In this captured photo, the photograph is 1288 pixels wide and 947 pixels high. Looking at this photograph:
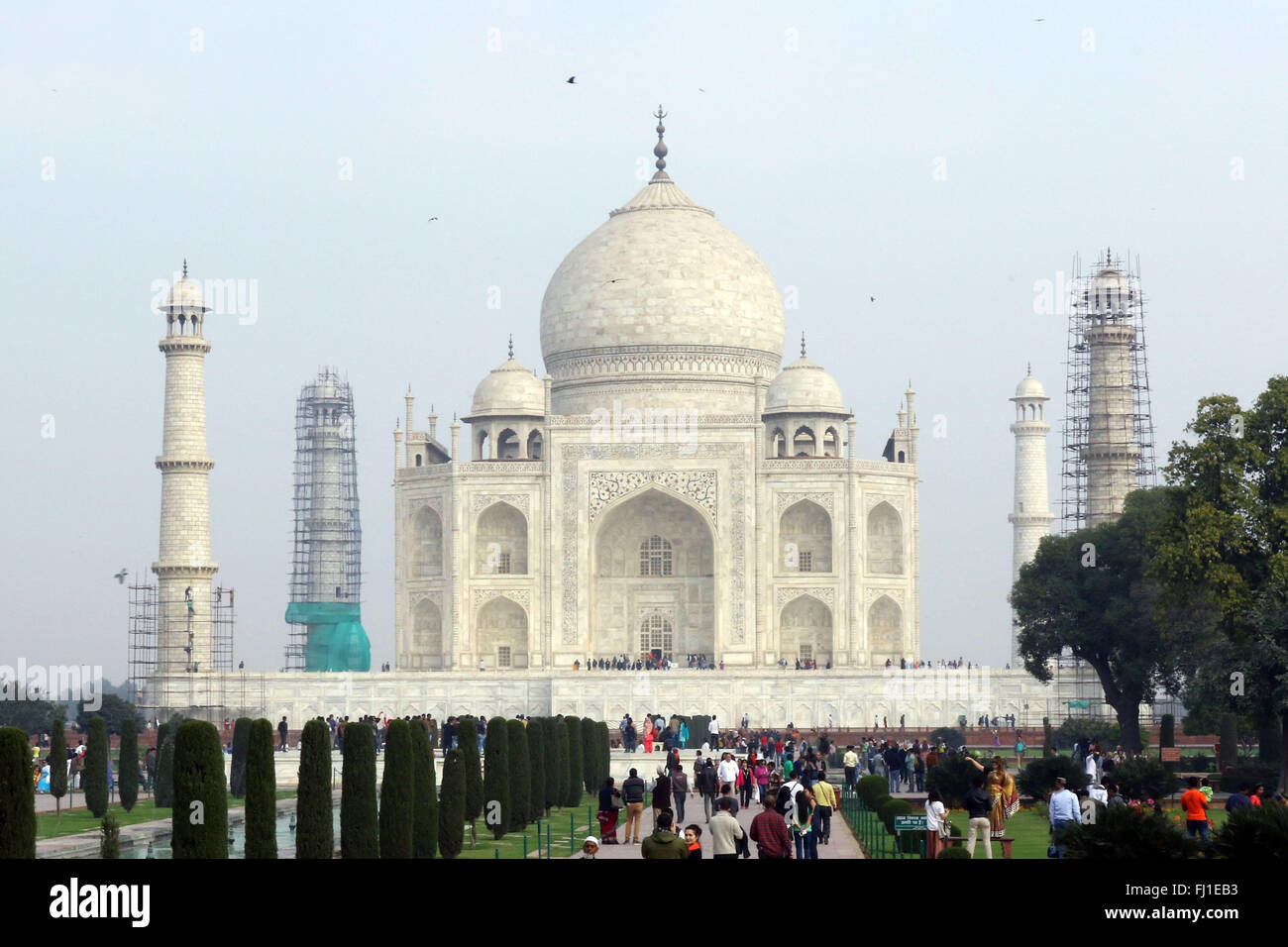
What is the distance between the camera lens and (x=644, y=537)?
4906cm

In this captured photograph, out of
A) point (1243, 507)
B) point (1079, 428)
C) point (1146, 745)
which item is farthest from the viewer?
point (1079, 428)

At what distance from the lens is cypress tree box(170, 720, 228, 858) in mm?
15461

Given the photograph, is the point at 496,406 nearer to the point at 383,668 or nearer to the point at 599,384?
the point at 599,384

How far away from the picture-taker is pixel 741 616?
46.5 m

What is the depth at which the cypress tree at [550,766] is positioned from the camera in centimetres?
2648

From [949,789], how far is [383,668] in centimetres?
2527

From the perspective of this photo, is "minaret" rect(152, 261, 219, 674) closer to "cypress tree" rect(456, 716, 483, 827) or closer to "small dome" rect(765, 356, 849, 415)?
"small dome" rect(765, 356, 849, 415)

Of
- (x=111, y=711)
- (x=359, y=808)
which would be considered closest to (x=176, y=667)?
(x=111, y=711)

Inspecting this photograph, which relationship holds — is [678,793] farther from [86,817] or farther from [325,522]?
[325,522]

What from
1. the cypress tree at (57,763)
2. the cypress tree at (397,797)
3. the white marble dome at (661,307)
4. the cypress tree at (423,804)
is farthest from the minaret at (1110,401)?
the cypress tree at (397,797)

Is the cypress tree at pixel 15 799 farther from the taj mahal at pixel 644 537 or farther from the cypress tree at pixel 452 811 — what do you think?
the taj mahal at pixel 644 537

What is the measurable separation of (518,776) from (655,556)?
82.7ft

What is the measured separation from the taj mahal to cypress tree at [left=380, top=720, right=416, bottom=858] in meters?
24.5
